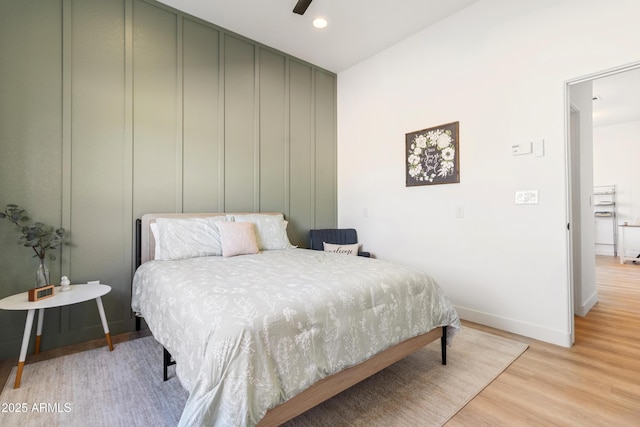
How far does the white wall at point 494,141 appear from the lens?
95.4 inches

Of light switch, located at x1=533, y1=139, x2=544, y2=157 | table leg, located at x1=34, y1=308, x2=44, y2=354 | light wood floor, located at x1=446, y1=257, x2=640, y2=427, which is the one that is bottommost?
light wood floor, located at x1=446, y1=257, x2=640, y2=427

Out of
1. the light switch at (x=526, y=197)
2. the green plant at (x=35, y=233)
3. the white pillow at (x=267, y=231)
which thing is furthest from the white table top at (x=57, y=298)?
the light switch at (x=526, y=197)

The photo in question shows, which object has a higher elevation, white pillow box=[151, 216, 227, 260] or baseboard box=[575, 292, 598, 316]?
white pillow box=[151, 216, 227, 260]

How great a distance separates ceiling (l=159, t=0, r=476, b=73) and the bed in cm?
243

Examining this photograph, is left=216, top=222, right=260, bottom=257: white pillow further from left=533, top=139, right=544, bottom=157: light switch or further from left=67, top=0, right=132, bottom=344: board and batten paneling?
left=533, top=139, right=544, bottom=157: light switch

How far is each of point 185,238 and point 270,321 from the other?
5.66 feet

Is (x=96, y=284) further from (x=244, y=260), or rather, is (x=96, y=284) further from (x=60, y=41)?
(x=60, y=41)

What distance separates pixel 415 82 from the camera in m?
3.44

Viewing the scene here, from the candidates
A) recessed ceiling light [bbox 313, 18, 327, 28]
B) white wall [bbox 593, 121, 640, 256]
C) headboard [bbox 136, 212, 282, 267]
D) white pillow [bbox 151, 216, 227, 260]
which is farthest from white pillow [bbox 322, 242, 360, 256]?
white wall [bbox 593, 121, 640, 256]

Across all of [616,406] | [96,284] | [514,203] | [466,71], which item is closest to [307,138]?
[466,71]

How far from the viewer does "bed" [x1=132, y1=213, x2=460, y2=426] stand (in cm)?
114

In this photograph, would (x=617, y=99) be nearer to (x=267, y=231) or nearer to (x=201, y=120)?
(x=267, y=231)

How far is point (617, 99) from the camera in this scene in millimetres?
5133

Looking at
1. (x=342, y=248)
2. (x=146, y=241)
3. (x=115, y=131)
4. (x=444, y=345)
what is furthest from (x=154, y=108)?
(x=444, y=345)
